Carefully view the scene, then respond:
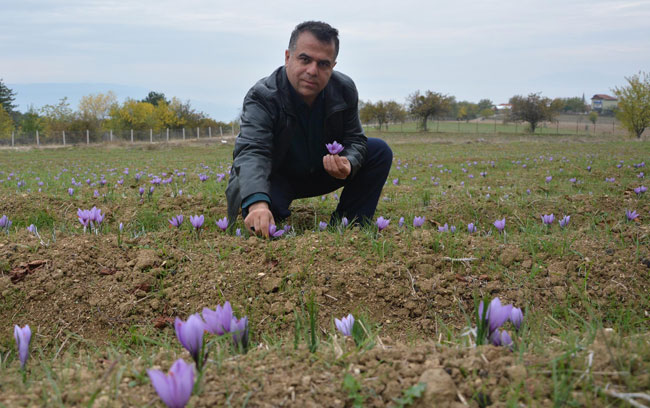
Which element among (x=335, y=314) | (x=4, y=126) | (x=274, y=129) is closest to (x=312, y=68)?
(x=274, y=129)

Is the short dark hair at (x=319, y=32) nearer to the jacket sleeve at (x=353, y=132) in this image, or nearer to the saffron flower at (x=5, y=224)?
the jacket sleeve at (x=353, y=132)

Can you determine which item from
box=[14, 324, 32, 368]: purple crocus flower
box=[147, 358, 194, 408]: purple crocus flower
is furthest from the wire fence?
box=[147, 358, 194, 408]: purple crocus flower

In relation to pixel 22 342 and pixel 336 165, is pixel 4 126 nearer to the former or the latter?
pixel 336 165

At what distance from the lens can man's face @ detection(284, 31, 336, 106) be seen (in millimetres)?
3473

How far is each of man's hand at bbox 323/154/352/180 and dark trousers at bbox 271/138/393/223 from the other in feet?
2.23

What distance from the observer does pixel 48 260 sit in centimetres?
275

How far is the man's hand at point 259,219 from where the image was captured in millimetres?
3049

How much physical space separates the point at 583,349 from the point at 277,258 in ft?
5.75

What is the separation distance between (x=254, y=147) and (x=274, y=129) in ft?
1.25

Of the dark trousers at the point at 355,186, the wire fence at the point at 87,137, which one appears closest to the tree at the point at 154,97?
the wire fence at the point at 87,137

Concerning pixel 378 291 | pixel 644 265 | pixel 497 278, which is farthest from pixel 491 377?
pixel 644 265

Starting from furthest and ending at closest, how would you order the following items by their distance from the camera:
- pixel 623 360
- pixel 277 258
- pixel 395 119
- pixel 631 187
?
1. pixel 395 119
2. pixel 631 187
3. pixel 277 258
4. pixel 623 360

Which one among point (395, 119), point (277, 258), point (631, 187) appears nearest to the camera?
point (277, 258)

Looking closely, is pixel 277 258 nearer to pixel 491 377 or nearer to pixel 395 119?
pixel 491 377
